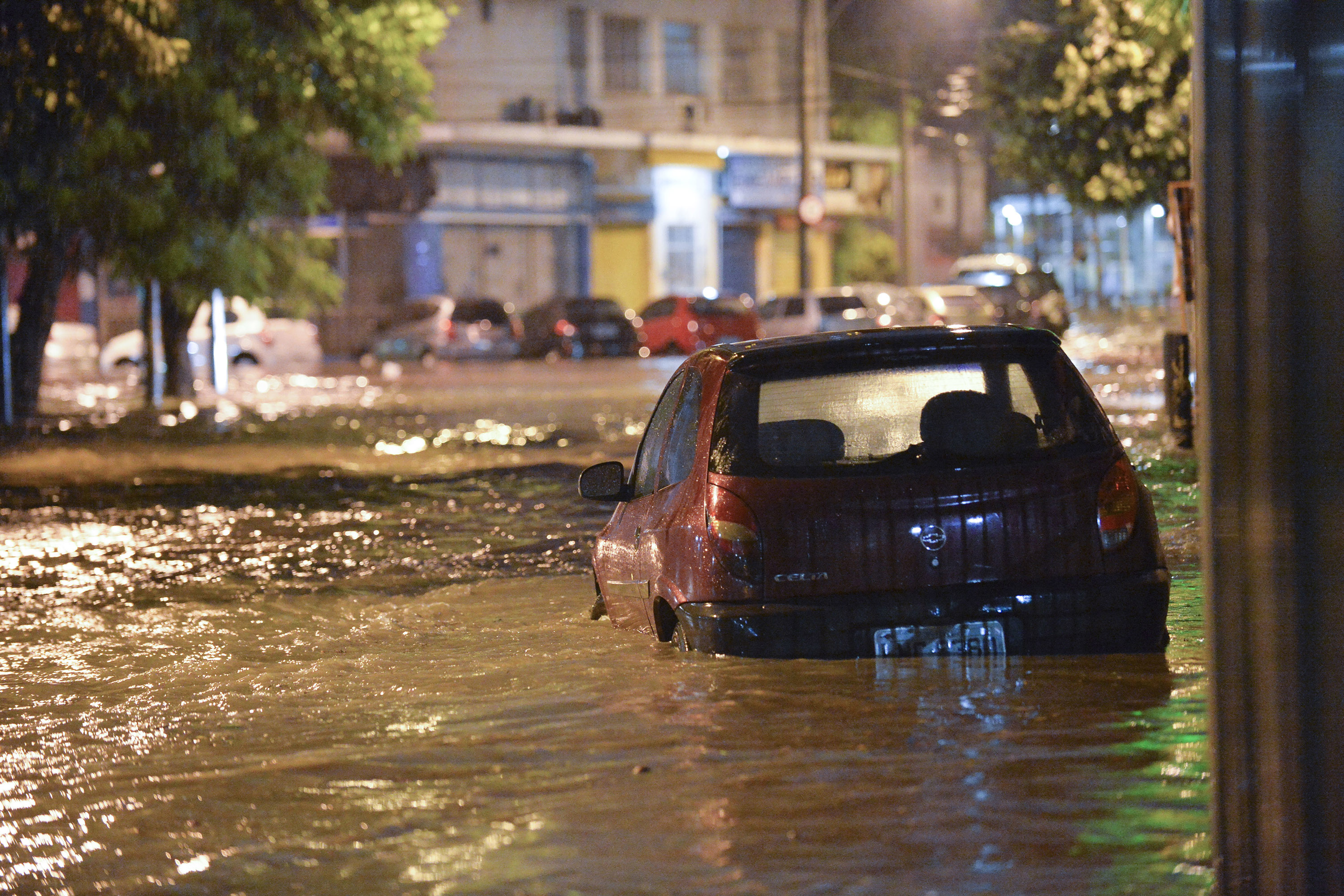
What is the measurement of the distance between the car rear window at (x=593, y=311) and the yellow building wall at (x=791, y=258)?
12.0 m

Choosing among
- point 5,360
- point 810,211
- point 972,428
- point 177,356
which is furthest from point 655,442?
point 810,211

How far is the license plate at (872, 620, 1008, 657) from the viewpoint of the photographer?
247 inches

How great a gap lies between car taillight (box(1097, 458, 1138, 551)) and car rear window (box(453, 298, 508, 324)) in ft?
113

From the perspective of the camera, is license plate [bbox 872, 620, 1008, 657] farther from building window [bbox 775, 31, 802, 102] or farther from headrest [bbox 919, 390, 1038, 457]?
building window [bbox 775, 31, 802, 102]

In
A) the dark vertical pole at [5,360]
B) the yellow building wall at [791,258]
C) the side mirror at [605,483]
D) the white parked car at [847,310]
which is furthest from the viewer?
the yellow building wall at [791,258]

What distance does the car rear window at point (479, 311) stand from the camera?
132 feet

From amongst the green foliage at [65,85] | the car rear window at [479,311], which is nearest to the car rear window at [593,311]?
the car rear window at [479,311]

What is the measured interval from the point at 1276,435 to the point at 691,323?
3616 centimetres

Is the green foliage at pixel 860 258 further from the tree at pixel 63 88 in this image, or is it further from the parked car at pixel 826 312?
the tree at pixel 63 88

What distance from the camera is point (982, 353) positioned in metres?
6.58

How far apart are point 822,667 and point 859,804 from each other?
1.17m

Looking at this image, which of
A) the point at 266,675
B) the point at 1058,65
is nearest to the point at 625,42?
the point at 1058,65

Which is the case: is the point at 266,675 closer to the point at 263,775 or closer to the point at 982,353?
the point at 263,775

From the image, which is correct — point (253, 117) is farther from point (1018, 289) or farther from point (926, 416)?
point (1018, 289)
